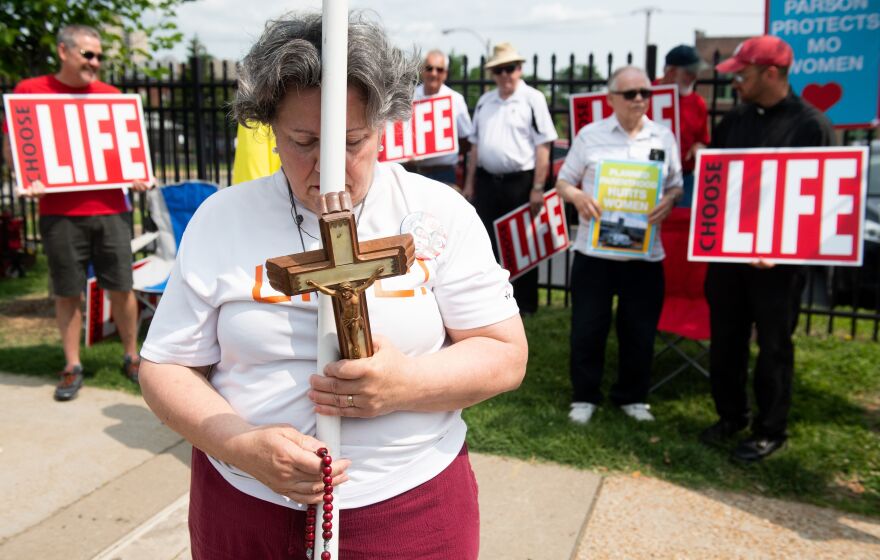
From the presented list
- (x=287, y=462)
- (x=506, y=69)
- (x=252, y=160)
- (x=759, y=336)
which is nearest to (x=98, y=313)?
(x=252, y=160)

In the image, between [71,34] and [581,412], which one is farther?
[71,34]

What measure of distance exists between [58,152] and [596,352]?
350 cm

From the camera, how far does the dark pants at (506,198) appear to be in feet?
22.4

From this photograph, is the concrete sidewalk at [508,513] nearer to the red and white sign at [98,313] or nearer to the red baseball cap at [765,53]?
the red and white sign at [98,313]

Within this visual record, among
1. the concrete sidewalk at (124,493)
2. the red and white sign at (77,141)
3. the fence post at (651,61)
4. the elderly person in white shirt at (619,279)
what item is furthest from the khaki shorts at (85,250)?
the fence post at (651,61)

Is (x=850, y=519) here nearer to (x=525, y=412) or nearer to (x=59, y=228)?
(x=525, y=412)

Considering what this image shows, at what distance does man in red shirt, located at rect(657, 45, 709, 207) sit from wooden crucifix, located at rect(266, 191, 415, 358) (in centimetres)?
510

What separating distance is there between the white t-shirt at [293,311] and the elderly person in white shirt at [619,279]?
10.2ft

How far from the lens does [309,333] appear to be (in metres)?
1.46

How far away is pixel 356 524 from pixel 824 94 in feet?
15.7

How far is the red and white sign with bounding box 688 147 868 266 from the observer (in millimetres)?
3844

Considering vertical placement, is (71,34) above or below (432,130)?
above

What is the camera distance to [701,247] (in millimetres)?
4062

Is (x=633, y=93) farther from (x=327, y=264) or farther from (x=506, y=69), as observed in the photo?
(x=327, y=264)
